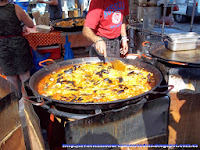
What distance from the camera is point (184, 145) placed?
9.02ft

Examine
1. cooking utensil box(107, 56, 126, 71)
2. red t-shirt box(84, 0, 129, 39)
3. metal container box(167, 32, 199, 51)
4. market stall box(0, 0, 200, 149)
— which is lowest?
market stall box(0, 0, 200, 149)

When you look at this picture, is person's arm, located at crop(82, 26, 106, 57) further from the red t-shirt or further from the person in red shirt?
the red t-shirt

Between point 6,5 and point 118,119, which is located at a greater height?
point 6,5

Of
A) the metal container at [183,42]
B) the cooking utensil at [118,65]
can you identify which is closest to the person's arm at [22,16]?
the cooking utensil at [118,65]

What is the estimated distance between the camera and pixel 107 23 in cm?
343

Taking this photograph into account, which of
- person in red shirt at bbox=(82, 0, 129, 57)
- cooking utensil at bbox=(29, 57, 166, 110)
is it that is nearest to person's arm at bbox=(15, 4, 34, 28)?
person in red shirt at bbox=(82, 0, 129, 57)

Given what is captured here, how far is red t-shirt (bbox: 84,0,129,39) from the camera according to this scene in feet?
10.3

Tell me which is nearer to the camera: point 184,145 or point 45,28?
point 184,145

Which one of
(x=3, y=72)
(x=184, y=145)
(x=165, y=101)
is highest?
(x=165, y=101)

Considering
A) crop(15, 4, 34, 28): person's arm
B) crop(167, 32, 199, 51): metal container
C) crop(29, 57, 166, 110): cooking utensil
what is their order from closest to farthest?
1. crop(29, 57, 166, 110): cooking utensil
2. crop(167, 32, 199, 51): metal container
3. crop(15, 4, 34, 28): person's arm

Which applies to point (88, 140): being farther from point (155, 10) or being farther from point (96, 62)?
point (155, 10)

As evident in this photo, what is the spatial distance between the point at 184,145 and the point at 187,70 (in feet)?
4.08

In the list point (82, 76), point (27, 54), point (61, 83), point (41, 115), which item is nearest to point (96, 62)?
point (82, 76)

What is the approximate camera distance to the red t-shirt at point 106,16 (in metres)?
3.13
